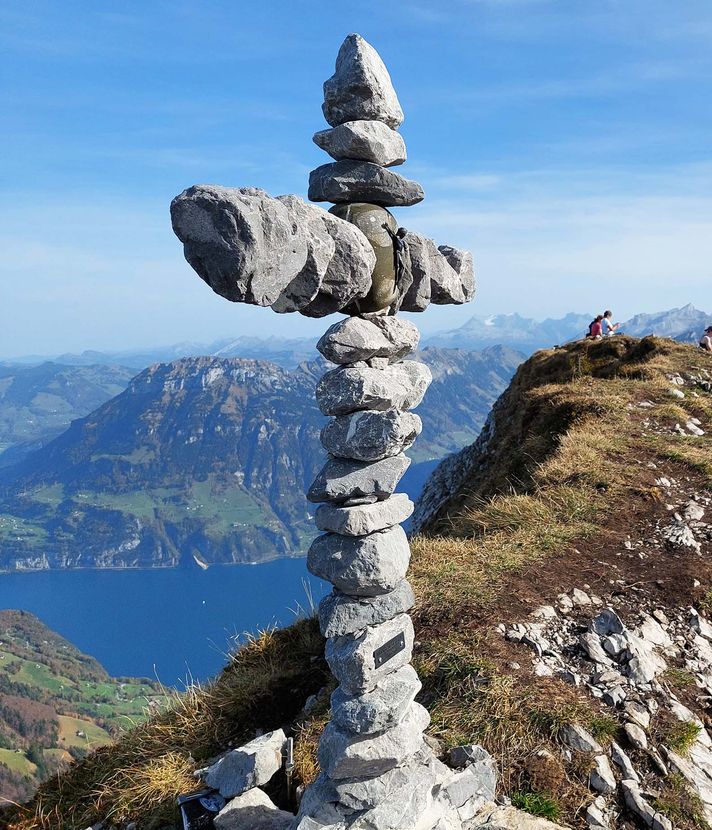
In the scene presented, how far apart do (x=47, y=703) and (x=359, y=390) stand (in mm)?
162722

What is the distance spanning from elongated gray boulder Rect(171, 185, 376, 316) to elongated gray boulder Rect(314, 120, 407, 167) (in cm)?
133

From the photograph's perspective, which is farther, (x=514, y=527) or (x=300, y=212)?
(x=514, y=527)

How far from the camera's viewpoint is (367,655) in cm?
652

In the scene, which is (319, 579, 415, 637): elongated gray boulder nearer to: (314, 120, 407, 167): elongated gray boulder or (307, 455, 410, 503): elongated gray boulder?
(307, 455, 410, 503): elongated gray boulder

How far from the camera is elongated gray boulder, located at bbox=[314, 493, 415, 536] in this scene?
6.48 m

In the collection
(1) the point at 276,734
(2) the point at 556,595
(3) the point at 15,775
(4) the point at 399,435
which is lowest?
(3) the point at 15,775

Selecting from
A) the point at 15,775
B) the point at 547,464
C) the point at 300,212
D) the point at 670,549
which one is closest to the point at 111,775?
the point at 300,212

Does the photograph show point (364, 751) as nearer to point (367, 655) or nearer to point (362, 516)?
point (367, 655)

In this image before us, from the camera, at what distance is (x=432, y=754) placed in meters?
7.33

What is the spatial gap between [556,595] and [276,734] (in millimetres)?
5203

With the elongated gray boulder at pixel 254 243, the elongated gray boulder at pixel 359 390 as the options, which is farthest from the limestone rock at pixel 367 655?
the elongated gray boulder at pixel 254 243

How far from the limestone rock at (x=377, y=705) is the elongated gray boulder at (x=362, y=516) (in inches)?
66.9

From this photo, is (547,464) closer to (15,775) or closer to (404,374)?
(404,374)

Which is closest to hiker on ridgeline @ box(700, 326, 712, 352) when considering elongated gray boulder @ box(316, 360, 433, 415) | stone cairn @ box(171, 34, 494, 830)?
stone cairn @ box(171, 34, 494, 830)
